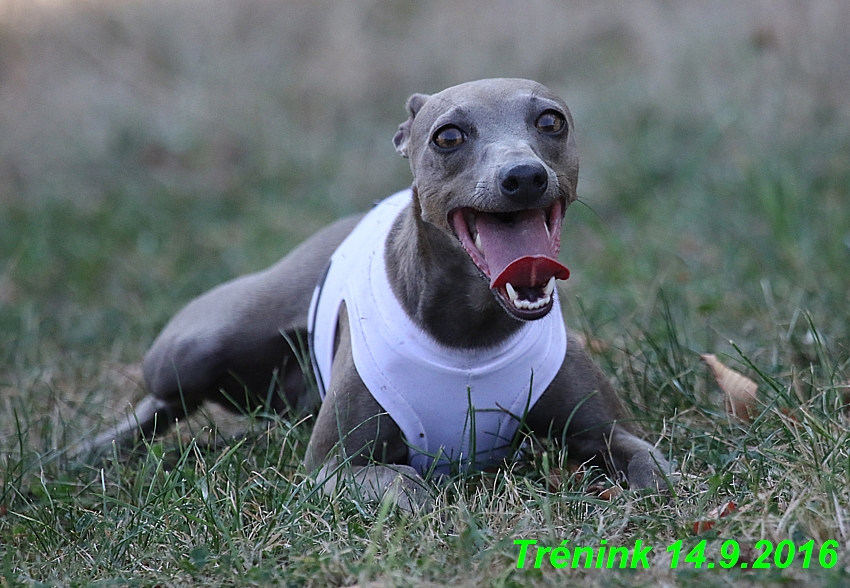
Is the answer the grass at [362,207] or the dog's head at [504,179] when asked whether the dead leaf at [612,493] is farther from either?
the dog's head at [504,179]

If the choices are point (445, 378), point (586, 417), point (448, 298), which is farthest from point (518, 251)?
point (586, 417)

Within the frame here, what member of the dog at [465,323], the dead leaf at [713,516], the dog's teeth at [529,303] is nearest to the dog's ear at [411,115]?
the dog at [465,323]

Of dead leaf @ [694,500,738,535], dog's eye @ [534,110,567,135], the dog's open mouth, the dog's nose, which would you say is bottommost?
dead leaf @ [694,500,738,535]

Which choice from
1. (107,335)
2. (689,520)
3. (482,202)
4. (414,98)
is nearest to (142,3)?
(107,335)

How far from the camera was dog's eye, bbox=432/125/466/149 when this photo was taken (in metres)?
2.77

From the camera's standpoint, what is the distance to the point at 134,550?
8.57 ft

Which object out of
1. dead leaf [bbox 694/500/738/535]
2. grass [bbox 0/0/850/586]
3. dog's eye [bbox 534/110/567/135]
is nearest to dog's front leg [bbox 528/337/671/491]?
grass [bbox 0/0/850/586]

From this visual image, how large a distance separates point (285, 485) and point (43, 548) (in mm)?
653

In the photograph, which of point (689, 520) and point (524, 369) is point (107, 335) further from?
point (689, 520)

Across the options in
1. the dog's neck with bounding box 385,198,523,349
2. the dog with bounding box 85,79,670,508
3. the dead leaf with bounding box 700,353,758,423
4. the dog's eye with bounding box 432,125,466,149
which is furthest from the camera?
the dead leaf with bounding box 700,353,758,423

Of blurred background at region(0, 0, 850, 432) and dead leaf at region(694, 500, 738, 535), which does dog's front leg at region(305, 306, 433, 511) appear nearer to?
dead leaf at region(694, 500, 738, 535)

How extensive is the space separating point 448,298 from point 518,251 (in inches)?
14.4

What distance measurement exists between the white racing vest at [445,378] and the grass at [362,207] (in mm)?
156

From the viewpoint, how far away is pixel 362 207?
728 cm
